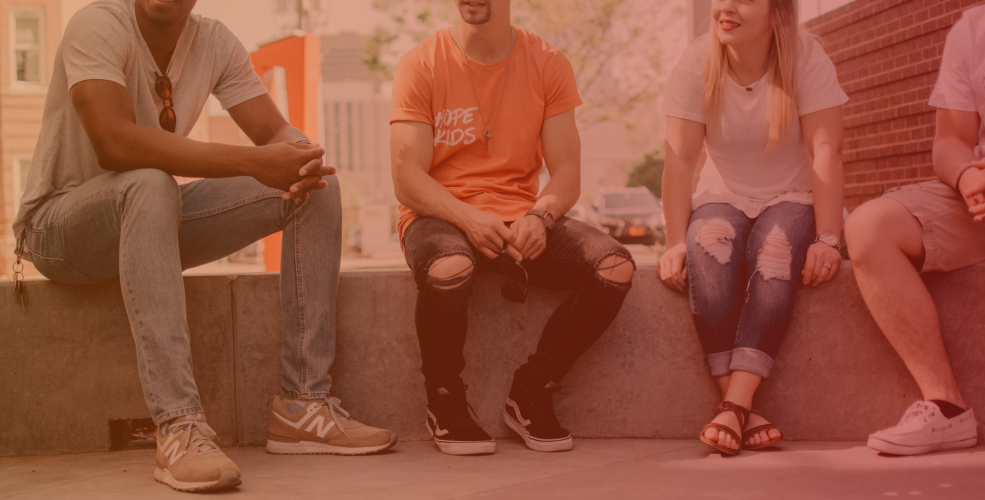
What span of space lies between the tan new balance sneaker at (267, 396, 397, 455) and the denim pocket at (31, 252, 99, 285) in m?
0.78

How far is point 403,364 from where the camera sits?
3311 mm

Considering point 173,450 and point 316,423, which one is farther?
point 316,423

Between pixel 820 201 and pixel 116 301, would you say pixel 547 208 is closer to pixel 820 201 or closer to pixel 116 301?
pixel 820 201

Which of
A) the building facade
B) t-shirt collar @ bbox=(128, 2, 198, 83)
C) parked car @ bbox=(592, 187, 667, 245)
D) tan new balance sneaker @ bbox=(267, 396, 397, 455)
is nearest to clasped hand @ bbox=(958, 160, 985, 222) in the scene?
tan new balance sneaker @ bbox=(267, 396, 397, 455)

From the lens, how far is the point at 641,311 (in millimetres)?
3270

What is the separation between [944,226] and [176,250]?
2.46 meters

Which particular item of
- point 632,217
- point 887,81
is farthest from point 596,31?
point 887,81

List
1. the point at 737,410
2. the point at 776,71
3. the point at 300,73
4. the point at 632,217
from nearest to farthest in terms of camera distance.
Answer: the point at 737,410 < the point at 776,71 < the point at 300,73 < the point at 632,217

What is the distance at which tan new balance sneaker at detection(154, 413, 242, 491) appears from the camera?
8.07 ft

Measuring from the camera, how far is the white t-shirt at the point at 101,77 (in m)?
2.75

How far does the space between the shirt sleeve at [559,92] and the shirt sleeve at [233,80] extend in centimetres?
107

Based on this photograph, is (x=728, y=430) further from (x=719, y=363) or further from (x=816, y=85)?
(x=816, y=85)

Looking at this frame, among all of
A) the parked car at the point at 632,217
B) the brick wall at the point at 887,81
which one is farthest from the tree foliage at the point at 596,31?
the brick wall at the point at 887,81

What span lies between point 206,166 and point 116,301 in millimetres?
818
